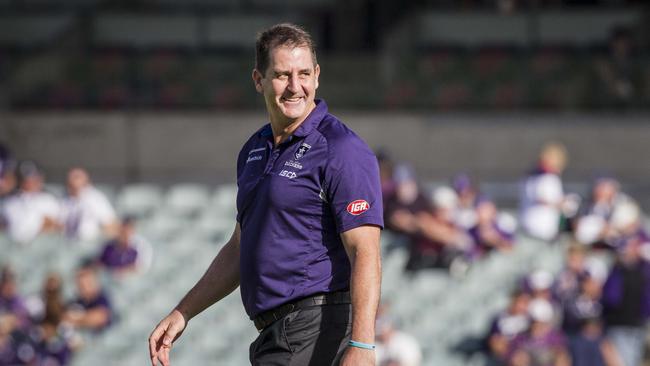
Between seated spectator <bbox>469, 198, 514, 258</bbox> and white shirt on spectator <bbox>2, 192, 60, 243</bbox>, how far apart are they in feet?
14.1

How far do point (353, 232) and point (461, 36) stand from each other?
586 inches

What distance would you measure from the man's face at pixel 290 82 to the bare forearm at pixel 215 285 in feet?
1.91

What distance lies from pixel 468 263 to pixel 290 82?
8.23 metres

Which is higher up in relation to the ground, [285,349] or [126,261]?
[285,349]

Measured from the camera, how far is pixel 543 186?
41.5 feet

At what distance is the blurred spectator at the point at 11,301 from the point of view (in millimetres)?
11219

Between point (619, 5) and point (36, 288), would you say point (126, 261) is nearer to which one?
point (36, 288)

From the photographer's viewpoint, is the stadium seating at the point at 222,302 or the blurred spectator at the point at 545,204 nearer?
the stadium seating at the point at 222,302

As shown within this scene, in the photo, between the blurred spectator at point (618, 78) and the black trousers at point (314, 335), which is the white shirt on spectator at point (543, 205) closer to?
the blurred spectator at point (618, 78)

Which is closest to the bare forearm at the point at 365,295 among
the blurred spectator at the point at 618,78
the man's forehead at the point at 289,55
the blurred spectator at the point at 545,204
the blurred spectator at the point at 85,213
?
the man's forehead at the point at 289,55

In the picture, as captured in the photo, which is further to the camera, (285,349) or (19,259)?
(19,259)

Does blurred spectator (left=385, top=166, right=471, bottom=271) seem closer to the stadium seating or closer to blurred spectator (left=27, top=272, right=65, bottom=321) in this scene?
the stadium seating

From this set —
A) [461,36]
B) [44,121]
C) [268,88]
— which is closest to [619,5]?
[461,36]

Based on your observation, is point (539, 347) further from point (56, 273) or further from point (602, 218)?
point (56, 273)
